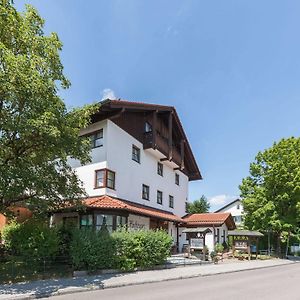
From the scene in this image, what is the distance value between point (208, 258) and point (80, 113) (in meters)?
15.7

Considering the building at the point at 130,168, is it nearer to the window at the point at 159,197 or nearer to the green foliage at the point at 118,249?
the window at the point at 159,197

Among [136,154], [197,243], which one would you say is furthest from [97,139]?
[197,243]

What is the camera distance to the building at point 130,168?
23.7 meters

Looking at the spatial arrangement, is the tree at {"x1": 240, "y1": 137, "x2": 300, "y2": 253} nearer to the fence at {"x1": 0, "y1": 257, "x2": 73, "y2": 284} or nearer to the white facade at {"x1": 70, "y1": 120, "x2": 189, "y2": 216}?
the white facade at {"x1": 70, "y1": 120, "x2": 189, "y2": 216}

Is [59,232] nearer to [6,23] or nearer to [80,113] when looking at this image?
[80,113]

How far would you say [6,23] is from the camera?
14898mm

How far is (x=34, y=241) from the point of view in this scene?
16.2m

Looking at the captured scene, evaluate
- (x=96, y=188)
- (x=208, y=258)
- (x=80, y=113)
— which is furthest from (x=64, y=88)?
(x=208, y=258)

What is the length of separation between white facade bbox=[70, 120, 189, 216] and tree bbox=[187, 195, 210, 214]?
90.4ft

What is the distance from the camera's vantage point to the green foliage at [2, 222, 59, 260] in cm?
1612

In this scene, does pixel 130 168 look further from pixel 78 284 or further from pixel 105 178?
pixel 78 284

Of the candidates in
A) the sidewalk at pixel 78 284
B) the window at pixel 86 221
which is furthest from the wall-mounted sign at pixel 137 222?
the sidewalk at pixel 78 284

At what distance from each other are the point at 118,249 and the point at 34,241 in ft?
14.0

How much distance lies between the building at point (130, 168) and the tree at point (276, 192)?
8.81m
